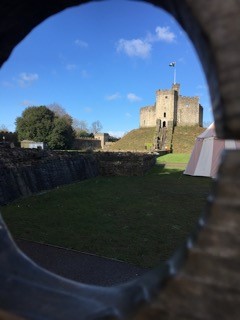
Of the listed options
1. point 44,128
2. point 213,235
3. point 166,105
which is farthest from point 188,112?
point 213,235

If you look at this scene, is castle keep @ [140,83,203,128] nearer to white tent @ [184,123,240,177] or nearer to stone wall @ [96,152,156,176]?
stone wall @ [96,152,156,176]

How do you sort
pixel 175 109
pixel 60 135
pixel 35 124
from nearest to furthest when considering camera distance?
1. pixel 60 135
2. pixel 35 124
3. pixel 175 109

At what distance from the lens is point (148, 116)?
214 ft

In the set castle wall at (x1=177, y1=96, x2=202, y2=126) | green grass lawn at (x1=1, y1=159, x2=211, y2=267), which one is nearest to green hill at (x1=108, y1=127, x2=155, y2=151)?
castle wall at (x1=177, y1=96, x2=202, y2=126)

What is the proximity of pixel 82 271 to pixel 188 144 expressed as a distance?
49.6m

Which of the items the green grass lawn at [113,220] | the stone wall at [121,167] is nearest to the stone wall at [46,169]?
the stone wall at [121,167]

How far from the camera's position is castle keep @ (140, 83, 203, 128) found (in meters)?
61.3

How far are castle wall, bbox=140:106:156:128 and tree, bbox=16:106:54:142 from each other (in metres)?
21.9

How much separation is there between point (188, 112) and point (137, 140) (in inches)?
488

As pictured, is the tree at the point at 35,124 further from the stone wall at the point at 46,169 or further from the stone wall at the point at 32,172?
the stone wall at the point at 32,172

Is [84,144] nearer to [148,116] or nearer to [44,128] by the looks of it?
[44,128]

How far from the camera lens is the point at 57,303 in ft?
4.51

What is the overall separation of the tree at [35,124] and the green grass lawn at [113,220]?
126 feet

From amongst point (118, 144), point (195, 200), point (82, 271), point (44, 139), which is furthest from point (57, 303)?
point (118, 144)
